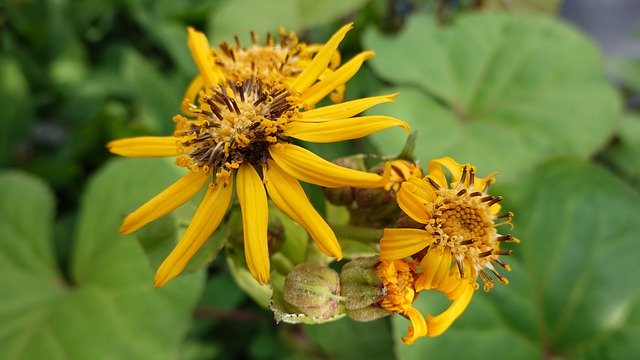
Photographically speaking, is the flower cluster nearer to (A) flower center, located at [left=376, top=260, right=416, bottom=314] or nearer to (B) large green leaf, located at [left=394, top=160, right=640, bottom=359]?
(A) flower center, located at [left=376, top=260, right=416, bottom=314]

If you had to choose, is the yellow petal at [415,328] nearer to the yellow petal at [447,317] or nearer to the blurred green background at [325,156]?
the yellow petal at [447,317]

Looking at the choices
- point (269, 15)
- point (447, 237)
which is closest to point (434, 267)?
point (447, 237)

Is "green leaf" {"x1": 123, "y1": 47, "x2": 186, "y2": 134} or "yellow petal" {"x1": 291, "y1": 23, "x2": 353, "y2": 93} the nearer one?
"yellow petal" {"x1": 291, "y1": 23, "x2": 353, "y2": 93}

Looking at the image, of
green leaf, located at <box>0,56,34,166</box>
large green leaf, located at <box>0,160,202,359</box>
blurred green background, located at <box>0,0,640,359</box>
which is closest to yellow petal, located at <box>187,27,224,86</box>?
blurred green background, located at <box>0,0,640,359</box>

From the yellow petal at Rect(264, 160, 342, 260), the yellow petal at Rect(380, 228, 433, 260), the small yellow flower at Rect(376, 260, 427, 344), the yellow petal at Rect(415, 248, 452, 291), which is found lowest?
the small yellow flower at Rect(376, 260, 427, 344)

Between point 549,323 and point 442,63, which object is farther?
point 442,63

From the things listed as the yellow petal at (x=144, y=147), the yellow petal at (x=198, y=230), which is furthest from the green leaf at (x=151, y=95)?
the yellow petal at (x=198, y=230)

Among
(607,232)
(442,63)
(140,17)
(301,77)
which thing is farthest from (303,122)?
(140,17)

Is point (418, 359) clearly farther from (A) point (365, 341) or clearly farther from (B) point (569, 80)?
(B) point (569, 80)
